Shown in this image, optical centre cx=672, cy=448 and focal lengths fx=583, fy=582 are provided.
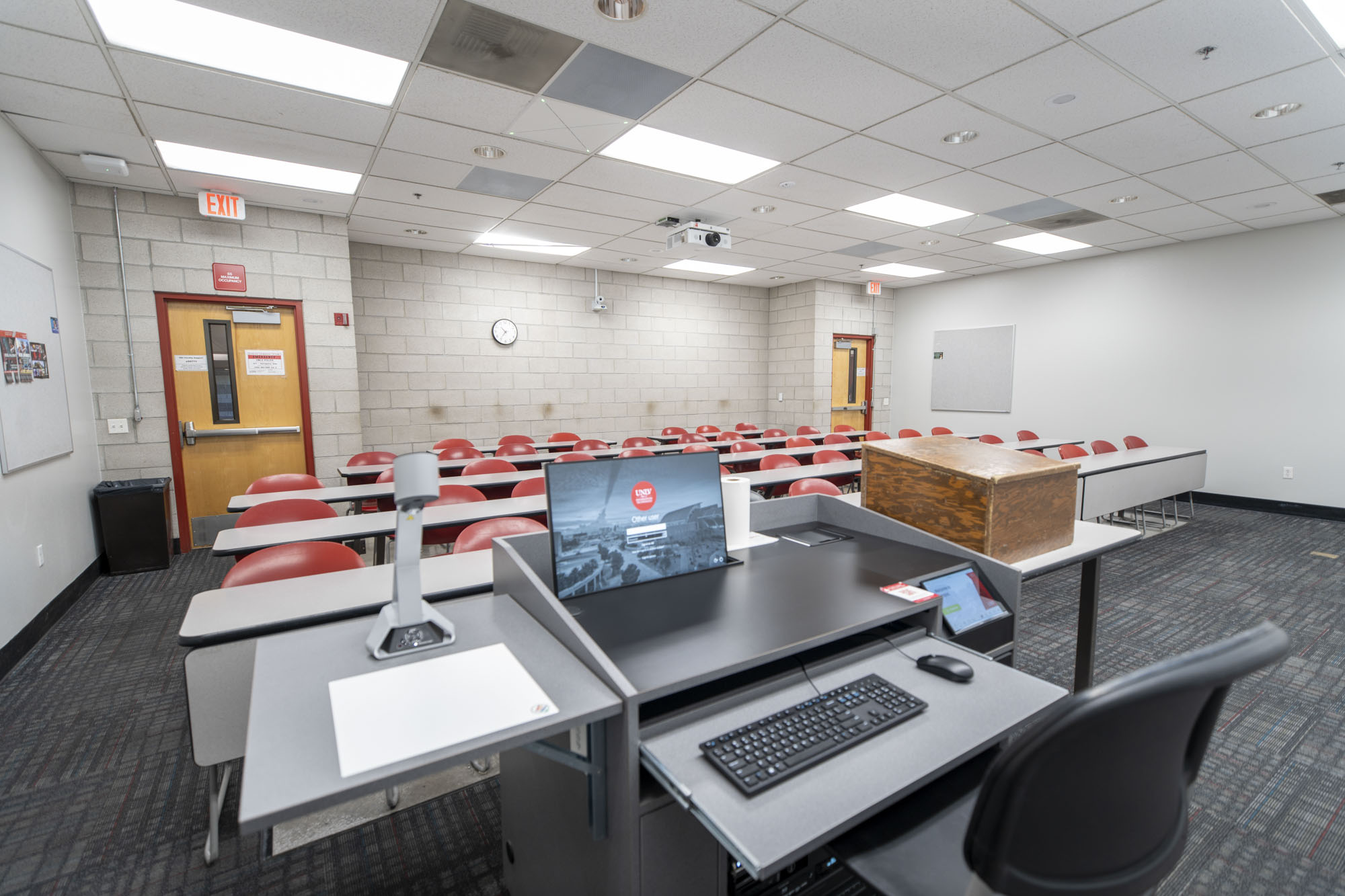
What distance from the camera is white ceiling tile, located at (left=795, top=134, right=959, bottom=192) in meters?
3.69


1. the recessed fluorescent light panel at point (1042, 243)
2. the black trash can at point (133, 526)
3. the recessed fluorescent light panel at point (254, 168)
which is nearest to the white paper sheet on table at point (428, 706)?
the recessed fluorescent light panel at point (254, 168)

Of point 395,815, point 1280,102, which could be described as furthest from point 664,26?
point 1280,102

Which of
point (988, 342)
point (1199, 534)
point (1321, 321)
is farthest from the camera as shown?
point (988, 342)

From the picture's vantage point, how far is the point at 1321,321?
550 cm

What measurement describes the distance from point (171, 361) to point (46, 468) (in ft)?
5.00

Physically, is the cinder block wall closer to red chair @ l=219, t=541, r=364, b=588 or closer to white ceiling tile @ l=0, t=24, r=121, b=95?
white ceiling tile @ l=0, t=24, r=121, b=95

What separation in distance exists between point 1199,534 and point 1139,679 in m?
6.11

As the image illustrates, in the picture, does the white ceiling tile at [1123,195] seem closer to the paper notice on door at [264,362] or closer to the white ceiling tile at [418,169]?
the white ceiling tile at [418,169]

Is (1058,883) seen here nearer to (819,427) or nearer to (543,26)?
(543,26)

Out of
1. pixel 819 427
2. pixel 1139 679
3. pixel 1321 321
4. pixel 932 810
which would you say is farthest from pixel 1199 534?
pixel 1139 679

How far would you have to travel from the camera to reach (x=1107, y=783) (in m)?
0.71

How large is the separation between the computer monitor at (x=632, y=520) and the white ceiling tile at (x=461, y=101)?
99.2 inches

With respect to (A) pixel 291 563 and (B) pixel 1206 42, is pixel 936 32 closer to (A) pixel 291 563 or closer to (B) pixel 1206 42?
(B) pixel 1206 42

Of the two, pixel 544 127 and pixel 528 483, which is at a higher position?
pixel 544 127
